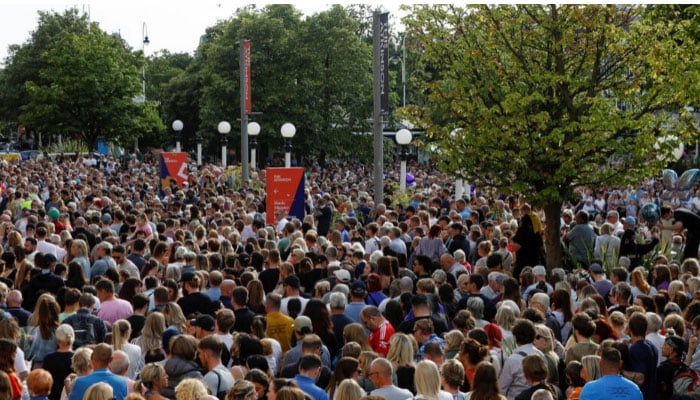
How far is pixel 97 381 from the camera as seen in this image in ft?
26.0

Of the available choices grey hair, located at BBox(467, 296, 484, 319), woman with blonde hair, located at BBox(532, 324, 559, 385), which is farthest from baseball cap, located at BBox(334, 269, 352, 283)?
woman with blonde hair, located at BBox(532, 324, 559, 385)

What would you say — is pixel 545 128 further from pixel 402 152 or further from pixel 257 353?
pixel 402 152

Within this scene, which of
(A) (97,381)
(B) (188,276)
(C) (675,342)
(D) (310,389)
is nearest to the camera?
(D) (310,389)

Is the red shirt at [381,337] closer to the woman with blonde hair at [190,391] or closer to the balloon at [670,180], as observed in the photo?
the woman with blonde hair at [190,391]

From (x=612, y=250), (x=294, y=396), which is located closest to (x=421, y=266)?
(x=612, y=250)

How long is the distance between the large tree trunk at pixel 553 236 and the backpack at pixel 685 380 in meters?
8.52

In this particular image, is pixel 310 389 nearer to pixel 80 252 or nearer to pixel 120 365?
pixel 120 365

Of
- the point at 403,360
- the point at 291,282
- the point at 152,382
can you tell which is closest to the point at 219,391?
the point at 152,382

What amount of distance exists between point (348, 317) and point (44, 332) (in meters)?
3.10

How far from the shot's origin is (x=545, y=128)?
16266 mm

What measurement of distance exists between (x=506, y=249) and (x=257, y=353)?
25.4ft

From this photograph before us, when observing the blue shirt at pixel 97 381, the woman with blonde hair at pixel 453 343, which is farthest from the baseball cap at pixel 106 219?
the woman with blonde hair at pixel 453 343

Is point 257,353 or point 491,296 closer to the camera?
point 257,353

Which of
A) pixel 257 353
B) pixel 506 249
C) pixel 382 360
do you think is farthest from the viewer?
pixel 506 249
